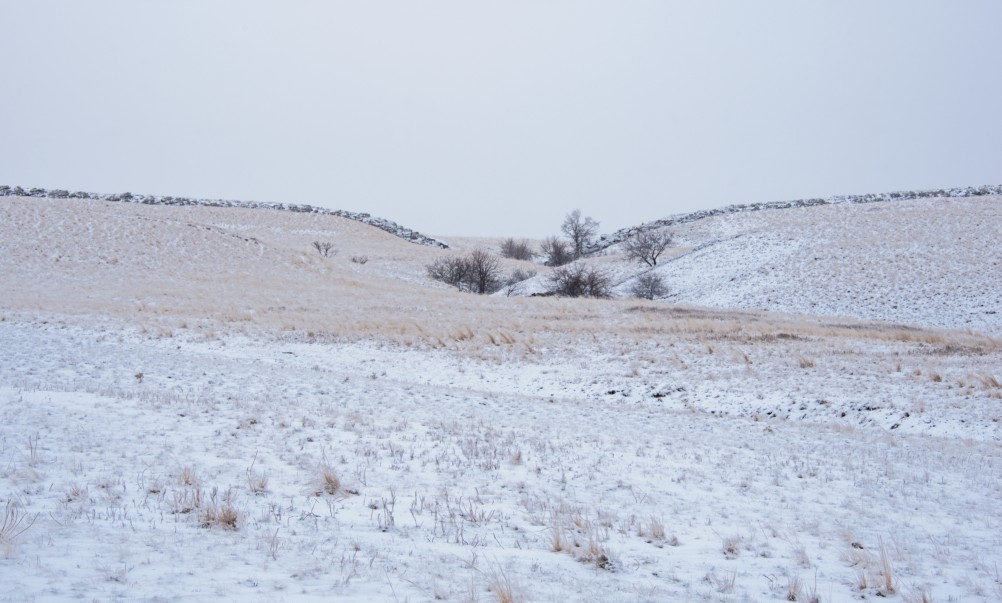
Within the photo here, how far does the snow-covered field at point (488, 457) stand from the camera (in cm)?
558

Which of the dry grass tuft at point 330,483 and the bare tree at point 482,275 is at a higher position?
the bare tree at point 482,275

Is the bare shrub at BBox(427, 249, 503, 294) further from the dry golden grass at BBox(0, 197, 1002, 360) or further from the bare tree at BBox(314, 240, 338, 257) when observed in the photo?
the bare tree at BBox(314, 240, 338, 257)

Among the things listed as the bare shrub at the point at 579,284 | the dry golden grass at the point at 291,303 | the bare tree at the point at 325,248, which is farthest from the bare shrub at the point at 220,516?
the bare tree at the point at 325,248

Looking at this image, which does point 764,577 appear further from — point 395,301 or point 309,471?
point 395,301

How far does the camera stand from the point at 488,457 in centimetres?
942

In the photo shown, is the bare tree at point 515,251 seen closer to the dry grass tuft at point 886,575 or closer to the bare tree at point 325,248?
the bare tree at point 325,248

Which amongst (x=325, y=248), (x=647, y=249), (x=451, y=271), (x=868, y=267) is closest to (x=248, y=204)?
(x=325, y=248)

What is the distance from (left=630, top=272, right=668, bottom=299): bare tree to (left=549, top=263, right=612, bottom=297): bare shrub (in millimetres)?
2057

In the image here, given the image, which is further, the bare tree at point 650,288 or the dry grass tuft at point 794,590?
the bare tree at point 650,288

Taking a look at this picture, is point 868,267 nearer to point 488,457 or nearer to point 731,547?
point 488,457

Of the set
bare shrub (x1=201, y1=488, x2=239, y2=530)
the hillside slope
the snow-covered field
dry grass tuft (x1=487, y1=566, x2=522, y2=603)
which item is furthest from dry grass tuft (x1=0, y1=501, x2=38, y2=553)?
the hillside slope

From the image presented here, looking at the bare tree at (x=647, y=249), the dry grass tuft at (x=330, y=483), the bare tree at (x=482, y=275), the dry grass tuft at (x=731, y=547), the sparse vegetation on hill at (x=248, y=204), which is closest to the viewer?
the dry grass tuft at (x=731, y=547)

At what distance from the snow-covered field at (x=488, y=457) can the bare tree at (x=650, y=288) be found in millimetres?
18866

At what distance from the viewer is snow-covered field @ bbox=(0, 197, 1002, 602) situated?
18.3 ft
